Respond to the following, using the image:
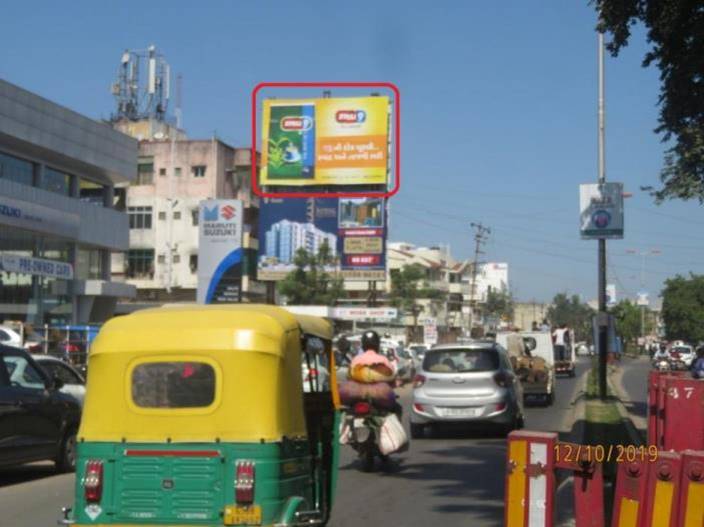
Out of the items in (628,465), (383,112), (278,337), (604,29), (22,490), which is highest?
(383,112)

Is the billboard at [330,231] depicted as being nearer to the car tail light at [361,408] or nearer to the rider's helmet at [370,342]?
the rider's helmet at [370,342]

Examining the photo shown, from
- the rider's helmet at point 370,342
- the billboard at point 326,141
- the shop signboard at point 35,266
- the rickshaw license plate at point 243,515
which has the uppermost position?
the billboard at point 326,141

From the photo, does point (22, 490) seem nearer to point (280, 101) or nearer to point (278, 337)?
point (278, 337)

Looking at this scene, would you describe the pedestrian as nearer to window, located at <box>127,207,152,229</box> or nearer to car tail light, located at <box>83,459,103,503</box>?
window, located at <box>127,207,152,229</box>

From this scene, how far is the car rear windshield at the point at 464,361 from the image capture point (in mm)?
17906

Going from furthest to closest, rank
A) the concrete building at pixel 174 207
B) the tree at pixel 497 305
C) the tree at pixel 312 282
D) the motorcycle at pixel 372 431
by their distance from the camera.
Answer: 1. the tree at pixel 497 305
2. the concrete building at pixel 174 207
3. the tree at pixel 312 282
4. the motorcycle at pixel 372 431

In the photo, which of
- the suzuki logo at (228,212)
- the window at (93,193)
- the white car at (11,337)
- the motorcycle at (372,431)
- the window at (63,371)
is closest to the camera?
the motorcycle at (372,431)

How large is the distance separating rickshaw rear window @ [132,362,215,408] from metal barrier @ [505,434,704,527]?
6.91 ft

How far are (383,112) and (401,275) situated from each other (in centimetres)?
3030

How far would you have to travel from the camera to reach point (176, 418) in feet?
23.5

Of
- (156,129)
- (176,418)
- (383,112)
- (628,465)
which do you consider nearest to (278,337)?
(176,418)

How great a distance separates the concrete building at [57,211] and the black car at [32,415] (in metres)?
23.1

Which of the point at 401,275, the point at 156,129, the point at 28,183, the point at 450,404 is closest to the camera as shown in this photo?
the point at 450,404

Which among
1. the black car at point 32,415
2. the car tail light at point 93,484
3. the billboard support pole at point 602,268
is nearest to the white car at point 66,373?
the black car at point 32,415
